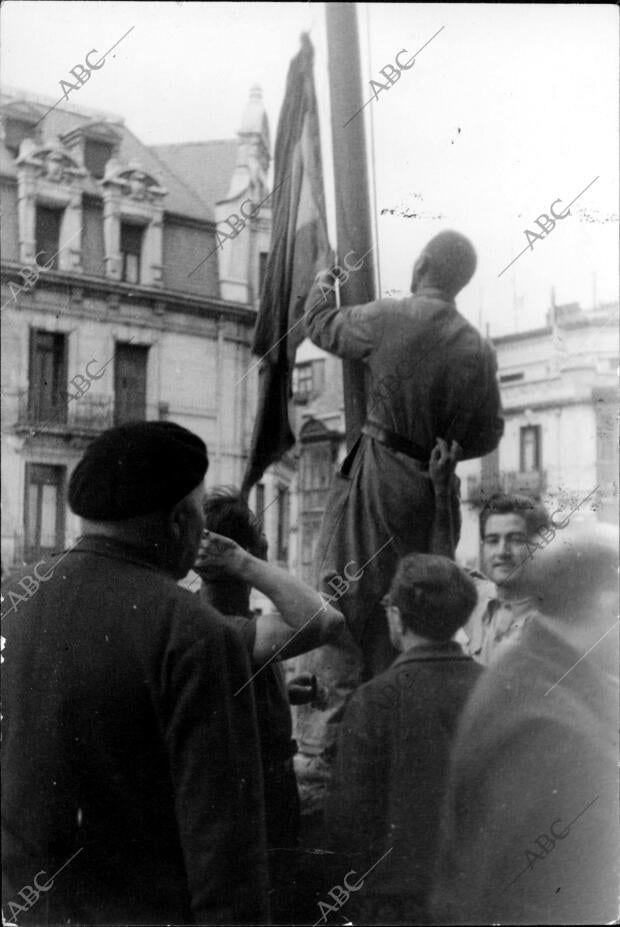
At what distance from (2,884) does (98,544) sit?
1.11m

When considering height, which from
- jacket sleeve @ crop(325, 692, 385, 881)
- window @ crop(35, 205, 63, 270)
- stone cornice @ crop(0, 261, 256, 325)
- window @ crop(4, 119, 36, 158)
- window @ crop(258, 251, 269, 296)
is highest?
window @ crop(4, 119, 36, 158)

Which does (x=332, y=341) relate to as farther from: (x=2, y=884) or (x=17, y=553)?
(x=2, y=884)

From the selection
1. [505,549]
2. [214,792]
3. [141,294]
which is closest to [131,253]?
[141,294]

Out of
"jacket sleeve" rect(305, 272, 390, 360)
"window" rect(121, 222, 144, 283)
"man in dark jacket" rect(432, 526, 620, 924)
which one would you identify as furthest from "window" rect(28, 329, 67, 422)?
"man in dark jacket" rect(432, 526, 620, 924)

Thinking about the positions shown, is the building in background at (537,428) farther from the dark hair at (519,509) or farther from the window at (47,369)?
the window at (47,369)

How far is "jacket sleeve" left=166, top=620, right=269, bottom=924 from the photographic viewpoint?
9.42ft

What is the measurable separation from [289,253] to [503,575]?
4.15ft

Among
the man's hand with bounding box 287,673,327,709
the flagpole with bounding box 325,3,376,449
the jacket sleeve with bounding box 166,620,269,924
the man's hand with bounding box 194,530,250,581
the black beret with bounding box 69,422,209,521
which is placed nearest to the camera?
the jacket sleeve with bounding box 166,620,269,924

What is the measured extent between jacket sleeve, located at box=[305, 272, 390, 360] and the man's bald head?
0.56 ft

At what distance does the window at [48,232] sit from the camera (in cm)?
364

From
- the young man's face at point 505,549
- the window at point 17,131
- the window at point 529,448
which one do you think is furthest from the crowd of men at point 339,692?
the window at point 17,131

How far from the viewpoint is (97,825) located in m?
3.03

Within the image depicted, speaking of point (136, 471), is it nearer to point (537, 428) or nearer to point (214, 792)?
point (214, 792)

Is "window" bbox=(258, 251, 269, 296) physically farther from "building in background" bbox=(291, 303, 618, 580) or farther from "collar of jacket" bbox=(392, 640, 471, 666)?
"collar of jacket" bbox=(392, 640, 471, 666)
